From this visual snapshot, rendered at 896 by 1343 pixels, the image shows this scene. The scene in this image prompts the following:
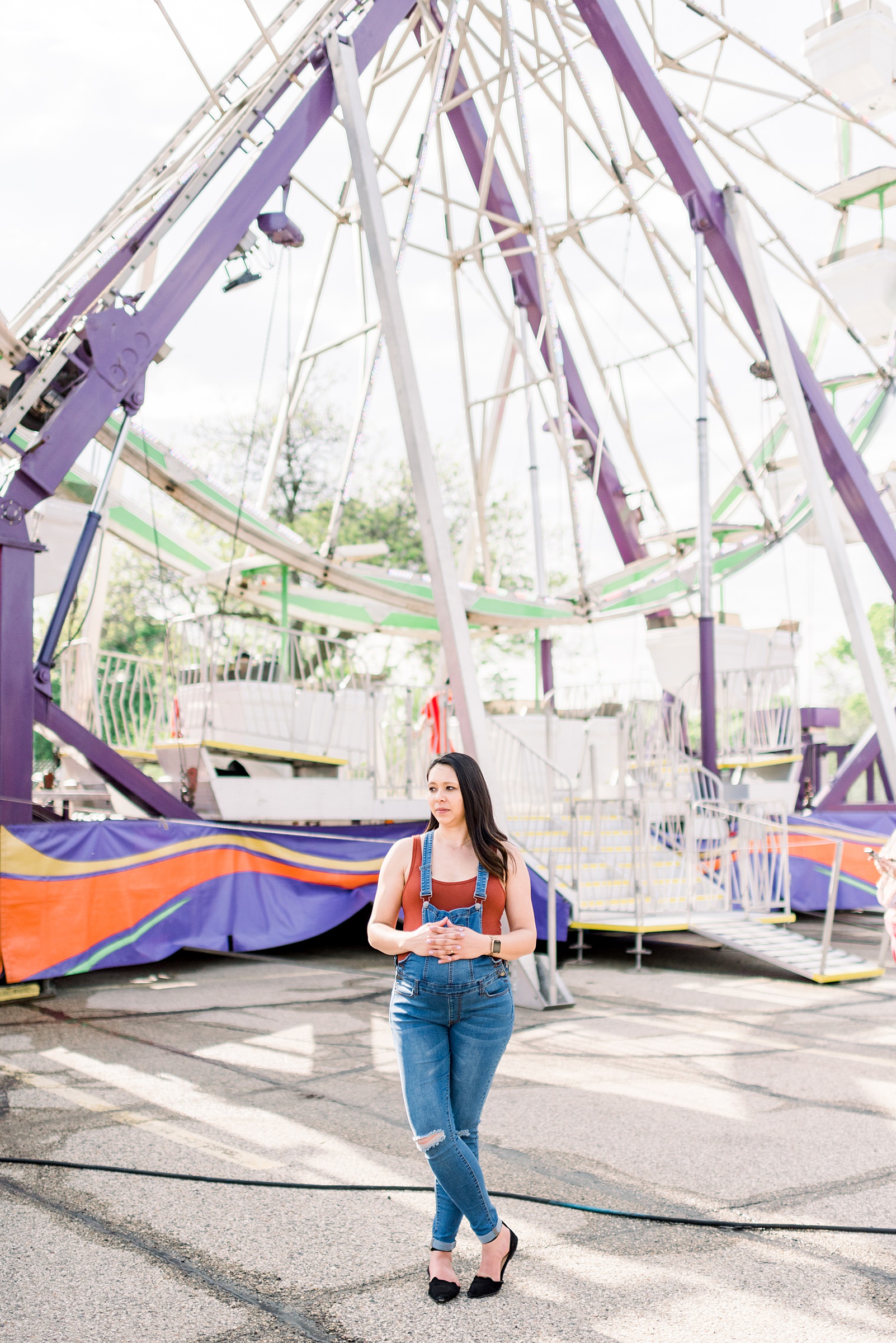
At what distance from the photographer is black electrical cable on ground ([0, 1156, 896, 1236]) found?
156 inches

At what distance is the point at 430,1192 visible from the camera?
439 centimetres

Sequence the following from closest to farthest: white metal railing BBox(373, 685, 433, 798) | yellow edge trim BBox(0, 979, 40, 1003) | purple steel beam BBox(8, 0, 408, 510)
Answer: yellow edge trim BBox(0, 979, 40, 1003)
purple steel beam BBox(8, 0, 408, 510)
white metal railing BBox(373, 685, 433, 798)

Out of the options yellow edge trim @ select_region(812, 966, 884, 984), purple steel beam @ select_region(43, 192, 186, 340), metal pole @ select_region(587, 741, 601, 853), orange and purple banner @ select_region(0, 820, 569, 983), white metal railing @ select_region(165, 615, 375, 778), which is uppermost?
purple steel beam @ select_region(43, 192, 186, 340)

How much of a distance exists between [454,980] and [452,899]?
26cm

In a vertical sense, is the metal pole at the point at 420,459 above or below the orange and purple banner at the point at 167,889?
above

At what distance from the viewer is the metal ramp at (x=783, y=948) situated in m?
9.92

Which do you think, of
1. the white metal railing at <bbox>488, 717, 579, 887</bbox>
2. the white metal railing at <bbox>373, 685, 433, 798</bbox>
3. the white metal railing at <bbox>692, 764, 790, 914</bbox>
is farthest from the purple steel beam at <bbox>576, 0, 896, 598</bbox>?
the white metal railing at <bbox>373, 685, 433, 798</bbox>

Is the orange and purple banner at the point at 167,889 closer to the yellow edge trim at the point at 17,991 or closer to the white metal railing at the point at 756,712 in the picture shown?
the yellow edge trim at the point at 17,991

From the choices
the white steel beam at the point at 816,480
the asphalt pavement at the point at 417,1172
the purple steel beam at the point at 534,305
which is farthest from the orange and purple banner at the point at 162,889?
the purple steel beam at the point at 534,305

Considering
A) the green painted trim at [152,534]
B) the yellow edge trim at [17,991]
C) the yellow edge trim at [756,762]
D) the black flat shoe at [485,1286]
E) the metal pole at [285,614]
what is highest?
the green painted trim at [152,534]

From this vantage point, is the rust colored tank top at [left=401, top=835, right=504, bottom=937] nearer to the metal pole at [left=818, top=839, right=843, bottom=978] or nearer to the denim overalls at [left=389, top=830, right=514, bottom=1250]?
the denim overalls at [left=389, top=830, right=514, bottom=1250]

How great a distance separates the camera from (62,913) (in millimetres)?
8875

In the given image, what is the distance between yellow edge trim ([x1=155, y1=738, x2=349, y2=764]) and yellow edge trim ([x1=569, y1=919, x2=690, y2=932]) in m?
3.25

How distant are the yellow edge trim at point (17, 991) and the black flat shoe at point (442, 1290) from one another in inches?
243
